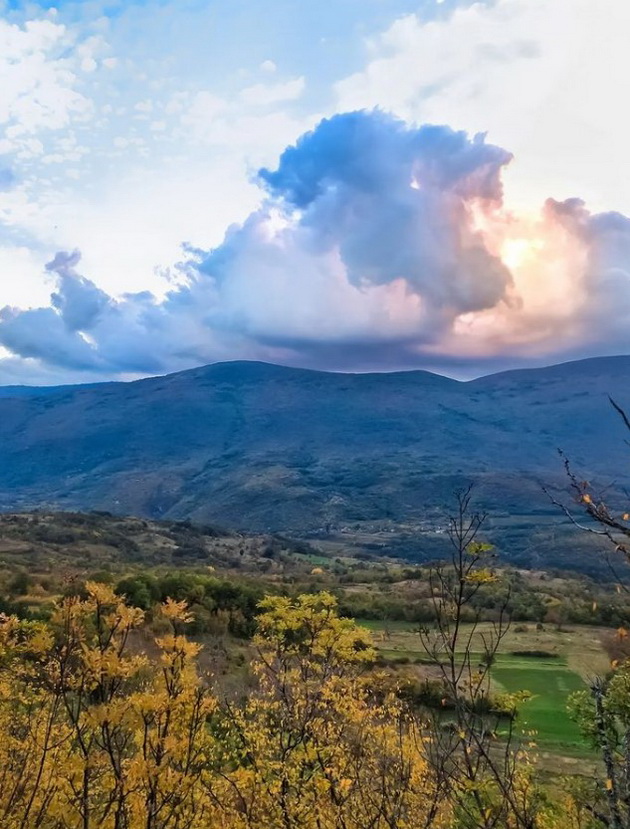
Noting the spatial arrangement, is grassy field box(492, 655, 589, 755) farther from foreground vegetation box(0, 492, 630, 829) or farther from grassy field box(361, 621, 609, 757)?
foreground vegetation box(0, 492, 630, 829)

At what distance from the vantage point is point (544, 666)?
36719 millimetres

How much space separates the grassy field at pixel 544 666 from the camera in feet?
86.5

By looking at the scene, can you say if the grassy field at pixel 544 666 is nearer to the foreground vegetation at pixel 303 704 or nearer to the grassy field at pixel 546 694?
the grassy field at pixel 546 694

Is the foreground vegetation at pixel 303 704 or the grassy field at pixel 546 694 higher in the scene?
the foreground vegetation at pixel 303 704

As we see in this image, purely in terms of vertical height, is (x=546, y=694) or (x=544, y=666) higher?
(x=546, y=694)

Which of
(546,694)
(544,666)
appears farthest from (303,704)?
(544,666)

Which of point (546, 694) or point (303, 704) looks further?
point (546, 694)

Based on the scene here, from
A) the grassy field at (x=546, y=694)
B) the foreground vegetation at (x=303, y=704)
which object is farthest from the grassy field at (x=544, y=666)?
the foreground vegetation at (x=303, y=704)

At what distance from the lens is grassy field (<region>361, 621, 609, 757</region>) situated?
2638 cm

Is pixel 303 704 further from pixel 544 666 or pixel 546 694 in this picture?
pixel 544 666

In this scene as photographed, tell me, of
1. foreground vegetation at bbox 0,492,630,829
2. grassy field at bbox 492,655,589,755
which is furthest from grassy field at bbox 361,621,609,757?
foreground vegetation at bbox 0,492,630,829

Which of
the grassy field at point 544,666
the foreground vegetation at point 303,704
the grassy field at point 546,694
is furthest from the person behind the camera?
the grassy field at point 544,666

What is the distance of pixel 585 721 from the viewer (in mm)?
16203

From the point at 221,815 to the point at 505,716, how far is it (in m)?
22.7
